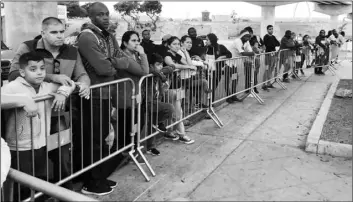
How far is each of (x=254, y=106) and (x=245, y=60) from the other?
1089mm

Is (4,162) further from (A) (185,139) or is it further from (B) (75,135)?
(A) (185,139)

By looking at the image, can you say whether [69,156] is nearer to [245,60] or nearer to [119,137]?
[119,137]

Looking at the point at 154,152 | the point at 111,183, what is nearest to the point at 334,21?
the point at 154,152

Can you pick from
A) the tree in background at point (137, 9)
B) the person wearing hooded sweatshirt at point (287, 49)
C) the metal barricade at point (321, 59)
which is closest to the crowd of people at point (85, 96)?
the person wearing hooded sweatshirt at point (287, 49)

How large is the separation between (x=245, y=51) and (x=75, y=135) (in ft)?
20.2

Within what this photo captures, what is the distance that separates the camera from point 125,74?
15.8 feet

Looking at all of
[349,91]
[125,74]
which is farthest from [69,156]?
[349,91]

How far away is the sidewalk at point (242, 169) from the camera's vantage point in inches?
167

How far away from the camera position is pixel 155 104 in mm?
5309

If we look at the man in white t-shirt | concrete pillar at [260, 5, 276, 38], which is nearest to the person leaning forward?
the man in white t-shirt

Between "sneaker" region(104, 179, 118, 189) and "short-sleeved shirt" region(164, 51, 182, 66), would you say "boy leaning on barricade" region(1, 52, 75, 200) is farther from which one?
"short-sleeved shirt" region(164, 51, 182, 66)

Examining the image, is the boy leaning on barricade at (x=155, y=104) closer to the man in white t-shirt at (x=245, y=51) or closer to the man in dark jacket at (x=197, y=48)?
the man in dark jacket at (x=197, y=48)

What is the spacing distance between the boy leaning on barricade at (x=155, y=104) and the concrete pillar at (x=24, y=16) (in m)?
11.8

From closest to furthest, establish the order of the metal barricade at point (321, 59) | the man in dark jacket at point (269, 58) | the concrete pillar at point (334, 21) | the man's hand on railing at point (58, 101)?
the man's hand on railing at point (58, 101) → the man in dark jacket at point (269, 58) → the metal barricade at point (321, 59) → the concrete pillar at point (334, 21)
